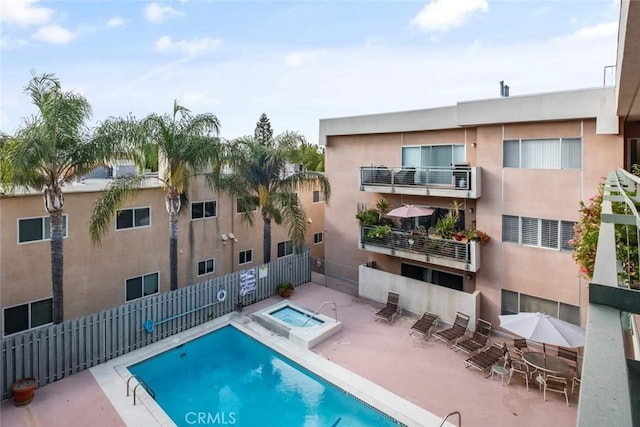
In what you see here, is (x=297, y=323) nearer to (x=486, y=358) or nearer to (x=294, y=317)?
(x=294, y=317)

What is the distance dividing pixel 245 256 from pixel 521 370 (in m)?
14.7

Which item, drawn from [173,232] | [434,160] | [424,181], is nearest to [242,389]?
[173,232]

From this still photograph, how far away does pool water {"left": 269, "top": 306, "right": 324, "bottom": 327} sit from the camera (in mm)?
16078

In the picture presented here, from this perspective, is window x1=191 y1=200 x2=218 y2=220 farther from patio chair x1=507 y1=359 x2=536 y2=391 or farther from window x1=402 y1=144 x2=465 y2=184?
patio chair x1=507 y1=359 x2=536 y2=391

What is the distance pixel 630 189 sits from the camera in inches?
282

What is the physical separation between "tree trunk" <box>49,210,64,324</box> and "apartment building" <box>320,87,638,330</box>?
12436 mm

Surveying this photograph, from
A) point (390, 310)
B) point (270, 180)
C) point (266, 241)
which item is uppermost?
point (270, 180)

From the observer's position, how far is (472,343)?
13.7 metres

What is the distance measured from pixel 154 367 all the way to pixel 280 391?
4787 mm

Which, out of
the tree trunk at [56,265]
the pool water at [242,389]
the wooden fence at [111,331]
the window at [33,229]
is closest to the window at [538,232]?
the pool water at [242,389]

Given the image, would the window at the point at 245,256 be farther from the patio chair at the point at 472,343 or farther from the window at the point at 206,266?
the patio chair at the point at 472,343

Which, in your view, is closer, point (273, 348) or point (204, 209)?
point (273, 348)

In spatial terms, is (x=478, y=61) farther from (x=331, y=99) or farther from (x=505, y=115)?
(x=331, y=99)

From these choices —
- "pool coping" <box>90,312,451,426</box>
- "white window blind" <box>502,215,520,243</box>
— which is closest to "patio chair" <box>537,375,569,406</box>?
"pool coping" <box>90,312,451,426</box>
